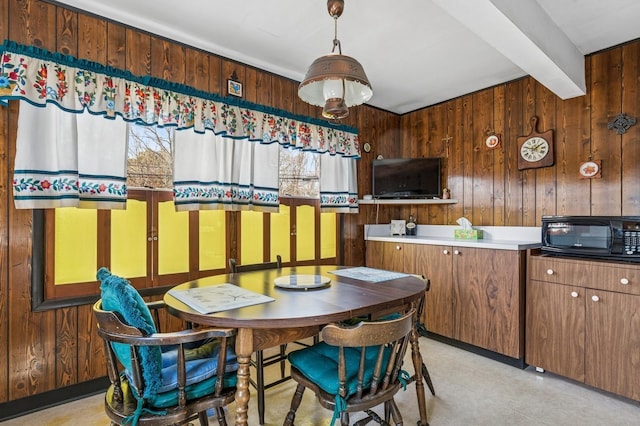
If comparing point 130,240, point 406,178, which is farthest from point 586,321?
point 130,240

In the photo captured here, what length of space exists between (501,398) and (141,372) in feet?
7.29

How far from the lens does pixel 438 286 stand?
3.25m

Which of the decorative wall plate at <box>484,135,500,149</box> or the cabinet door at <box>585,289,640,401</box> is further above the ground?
the decorative wall plate at <box>484,135,500,149</box>

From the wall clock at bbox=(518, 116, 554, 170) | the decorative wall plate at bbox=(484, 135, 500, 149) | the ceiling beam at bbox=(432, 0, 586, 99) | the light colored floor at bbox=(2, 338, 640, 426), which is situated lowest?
the light colored floor at bbox=(2, 338, 640, 426)

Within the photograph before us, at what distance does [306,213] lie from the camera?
352 centimetres

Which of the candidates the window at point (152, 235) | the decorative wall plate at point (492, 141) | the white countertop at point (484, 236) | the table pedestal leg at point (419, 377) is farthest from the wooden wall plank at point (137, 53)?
the decorative wall plate at point (492, 141)

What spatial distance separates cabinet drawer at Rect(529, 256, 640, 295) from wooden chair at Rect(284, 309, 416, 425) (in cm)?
162

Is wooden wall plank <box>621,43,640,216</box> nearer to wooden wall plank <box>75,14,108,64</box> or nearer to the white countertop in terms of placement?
the white countertop

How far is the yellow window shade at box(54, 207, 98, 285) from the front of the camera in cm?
219

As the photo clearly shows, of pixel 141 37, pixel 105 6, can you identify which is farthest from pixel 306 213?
pixel 105 6

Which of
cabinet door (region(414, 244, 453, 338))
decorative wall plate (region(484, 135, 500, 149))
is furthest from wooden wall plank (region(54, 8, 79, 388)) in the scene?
decorative wall plate (region(484, 135, 500, 149))

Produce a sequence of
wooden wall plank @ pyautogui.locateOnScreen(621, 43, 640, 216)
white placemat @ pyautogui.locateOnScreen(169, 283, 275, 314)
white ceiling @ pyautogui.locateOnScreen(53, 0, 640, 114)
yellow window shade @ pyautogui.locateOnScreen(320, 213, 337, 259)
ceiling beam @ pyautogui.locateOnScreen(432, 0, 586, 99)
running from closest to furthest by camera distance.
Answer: white placemat @ pyautogui.locateOnScreen(169, 283, 275, 314)
ceiling beam @ pyautogui.locateOnScreen(432, 0, 586, 99)
white ceiling @ pyautogui.locateOnScreen(53, 0, 640, 114)
wooden wall plank @ pyautogui.locateOnScreen(621, 43, 640, 216)
yellow window shade @ pyautogui.locateOnScreen(320, 213, 337, 259)

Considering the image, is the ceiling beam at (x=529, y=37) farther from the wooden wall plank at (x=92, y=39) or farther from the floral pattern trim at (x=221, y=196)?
the wooden wall plank at (x=92, y=39)

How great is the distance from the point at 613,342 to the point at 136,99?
3.63 m
